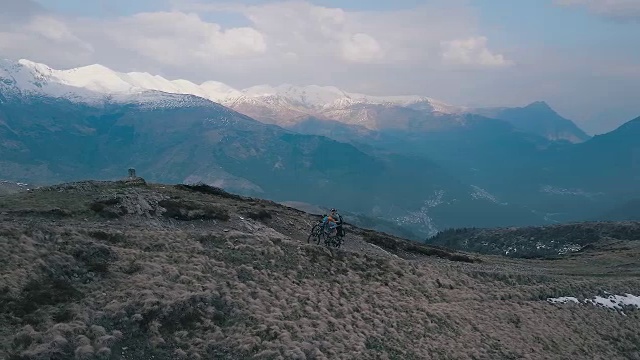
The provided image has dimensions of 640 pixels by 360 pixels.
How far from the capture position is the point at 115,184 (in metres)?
53.8

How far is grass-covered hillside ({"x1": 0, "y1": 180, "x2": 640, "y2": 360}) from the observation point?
23.2 metres

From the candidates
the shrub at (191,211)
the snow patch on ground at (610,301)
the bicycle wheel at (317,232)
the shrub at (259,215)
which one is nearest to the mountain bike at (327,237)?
the bicycle wheel at (317,232)

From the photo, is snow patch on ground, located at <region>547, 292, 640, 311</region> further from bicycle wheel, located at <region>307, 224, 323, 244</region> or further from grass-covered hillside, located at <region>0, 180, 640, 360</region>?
bicycle wheel, located at <region>307, 224, 323, 244</region>

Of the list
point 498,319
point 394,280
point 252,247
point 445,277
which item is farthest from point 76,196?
point 498,319

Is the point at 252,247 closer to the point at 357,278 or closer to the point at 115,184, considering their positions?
the point at 357,278

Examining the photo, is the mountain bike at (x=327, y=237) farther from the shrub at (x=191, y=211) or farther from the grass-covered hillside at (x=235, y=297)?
the shrub at (x=191, y=211)

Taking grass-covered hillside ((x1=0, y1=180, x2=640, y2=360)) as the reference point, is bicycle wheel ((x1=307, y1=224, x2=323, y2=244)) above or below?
above

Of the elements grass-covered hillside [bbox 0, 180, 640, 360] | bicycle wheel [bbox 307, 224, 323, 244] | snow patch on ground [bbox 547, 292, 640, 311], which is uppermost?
bicycle wheel [bbox 307, 224, 323, 244]

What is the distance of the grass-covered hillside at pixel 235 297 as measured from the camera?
2317 centimetres

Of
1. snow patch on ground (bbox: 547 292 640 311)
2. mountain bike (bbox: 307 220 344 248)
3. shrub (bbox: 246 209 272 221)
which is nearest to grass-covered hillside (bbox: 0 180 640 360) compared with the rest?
snow patch on ground (bbox: 547 292 640 311)

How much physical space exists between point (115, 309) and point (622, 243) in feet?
340

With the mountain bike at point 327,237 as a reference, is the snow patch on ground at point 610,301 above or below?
below

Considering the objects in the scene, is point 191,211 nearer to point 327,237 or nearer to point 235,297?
point 327,237

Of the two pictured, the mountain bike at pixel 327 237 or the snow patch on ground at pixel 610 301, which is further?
the snow patch on ground at pixel 610 301
